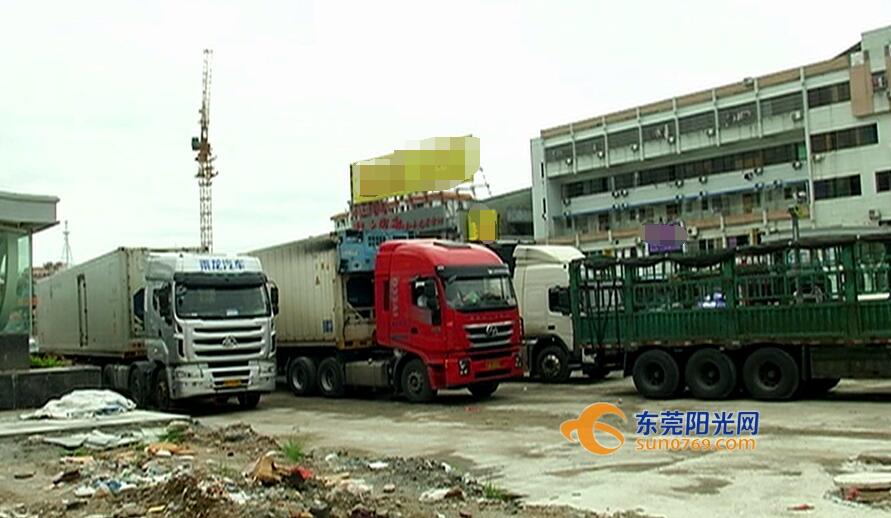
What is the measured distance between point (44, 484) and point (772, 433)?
8.64 meters

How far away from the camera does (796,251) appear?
49.9 ft

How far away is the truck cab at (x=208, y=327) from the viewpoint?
1753 cm

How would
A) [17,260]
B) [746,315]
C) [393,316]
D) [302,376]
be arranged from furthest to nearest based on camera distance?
[302,376]
[393,316]
[17,260]
[746,315]

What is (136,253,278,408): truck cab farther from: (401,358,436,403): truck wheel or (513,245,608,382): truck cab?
(513,245,608,382): truck cab

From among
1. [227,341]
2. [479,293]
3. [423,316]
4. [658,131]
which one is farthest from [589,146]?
[227,341]

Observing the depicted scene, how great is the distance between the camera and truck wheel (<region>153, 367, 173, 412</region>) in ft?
59.5

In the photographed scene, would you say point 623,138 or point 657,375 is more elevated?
point 623,138

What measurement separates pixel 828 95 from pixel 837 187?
4875 millimetres

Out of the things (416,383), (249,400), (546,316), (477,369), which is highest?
(546,316)

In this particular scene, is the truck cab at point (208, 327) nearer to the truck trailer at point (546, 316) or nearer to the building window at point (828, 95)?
the truck trailer at point (546, 316)

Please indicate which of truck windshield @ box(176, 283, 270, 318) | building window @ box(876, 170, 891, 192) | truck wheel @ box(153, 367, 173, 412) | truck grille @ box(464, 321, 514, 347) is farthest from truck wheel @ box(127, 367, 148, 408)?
building window @ box(876, 170, 891, 192)

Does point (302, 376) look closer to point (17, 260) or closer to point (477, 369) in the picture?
point (477, 369)

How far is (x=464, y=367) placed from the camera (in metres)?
17.5

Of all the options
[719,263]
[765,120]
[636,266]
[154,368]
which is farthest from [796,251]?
[765,120]
